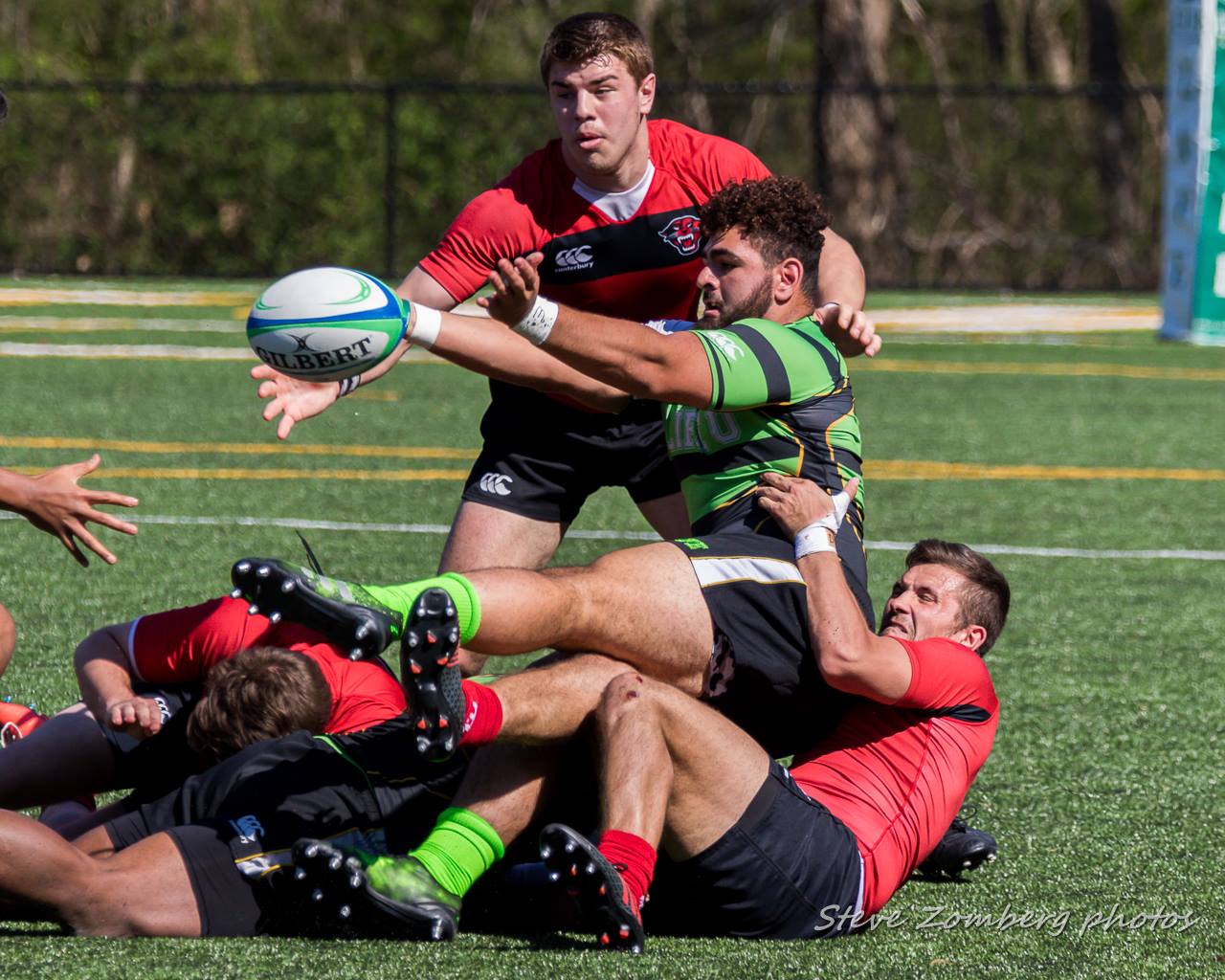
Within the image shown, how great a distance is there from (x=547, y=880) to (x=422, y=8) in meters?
33.5

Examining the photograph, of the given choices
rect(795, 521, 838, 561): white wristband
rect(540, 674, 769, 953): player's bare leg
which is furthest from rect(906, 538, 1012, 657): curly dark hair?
rect(540, 674, 769, 953): player's bare leg

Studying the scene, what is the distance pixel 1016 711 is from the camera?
21.7 ft

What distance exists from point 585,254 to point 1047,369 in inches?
514

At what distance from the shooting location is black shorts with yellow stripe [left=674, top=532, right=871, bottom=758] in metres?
4.55

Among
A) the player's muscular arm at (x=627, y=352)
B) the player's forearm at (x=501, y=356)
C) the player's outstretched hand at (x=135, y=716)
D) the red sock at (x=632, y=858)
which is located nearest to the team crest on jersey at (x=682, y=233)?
the player's forearm at (x=501, y=356)

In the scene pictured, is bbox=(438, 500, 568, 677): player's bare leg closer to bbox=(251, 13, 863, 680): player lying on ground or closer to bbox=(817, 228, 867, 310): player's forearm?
bbox=(251, 13, 863, 680): player lying on ground

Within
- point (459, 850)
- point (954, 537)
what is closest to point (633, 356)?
point (459, 850)

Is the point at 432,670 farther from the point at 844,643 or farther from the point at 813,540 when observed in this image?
the point at 813,540

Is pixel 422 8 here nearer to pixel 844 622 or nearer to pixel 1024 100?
pixel 1024 100

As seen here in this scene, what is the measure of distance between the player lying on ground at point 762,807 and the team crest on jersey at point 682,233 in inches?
60.6

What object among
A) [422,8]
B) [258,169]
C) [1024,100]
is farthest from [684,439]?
[422,8]

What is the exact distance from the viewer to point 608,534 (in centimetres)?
982

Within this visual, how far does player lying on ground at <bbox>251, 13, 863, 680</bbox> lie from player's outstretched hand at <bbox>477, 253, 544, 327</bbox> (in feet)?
5.36

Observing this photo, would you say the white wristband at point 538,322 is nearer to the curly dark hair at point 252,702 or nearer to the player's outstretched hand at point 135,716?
the curly dark hair at point 252,702
